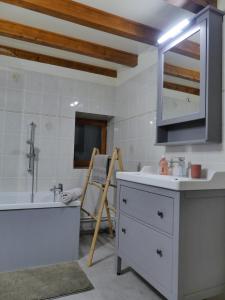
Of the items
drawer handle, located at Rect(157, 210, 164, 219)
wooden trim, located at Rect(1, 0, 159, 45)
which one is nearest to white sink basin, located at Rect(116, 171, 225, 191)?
drawer handle, located at Rect(157, 210, 164, 219)

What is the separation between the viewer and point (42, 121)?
302cm

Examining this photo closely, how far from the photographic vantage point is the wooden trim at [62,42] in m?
2.30

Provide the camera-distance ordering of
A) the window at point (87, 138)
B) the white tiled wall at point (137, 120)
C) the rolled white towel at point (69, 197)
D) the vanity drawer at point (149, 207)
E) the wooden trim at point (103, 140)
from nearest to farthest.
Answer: the vanity drawer at point (149, 207) < the rolled white towel at point (69, 197) < the white tiled wall at point (137, 120) < the window at point (87, 138) < the wooden trim at point (103, 140)

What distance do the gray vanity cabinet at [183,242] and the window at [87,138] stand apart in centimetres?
189

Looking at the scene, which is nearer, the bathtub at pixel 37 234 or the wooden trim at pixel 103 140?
the bathtub at pixel 37 234

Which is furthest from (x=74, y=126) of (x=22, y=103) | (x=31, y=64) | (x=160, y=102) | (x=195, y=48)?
(x=195, y=48)

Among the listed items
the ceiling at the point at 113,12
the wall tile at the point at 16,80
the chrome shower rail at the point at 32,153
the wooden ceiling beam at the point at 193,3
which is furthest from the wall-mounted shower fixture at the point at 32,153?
the wooden ceiling beam at the point at 193,3

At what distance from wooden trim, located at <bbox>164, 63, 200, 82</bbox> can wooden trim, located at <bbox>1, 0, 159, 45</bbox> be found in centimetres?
36

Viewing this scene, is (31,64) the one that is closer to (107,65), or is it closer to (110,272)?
(107,65)

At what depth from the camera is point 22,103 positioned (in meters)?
2.92

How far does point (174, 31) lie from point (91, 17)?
74cm

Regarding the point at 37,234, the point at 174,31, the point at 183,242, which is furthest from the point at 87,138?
the point at 183,242

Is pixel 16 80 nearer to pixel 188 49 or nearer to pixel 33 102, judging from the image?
pixel 33 102

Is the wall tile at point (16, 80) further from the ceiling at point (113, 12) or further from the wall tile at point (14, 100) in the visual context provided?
the ceiling at point (113, 12)
